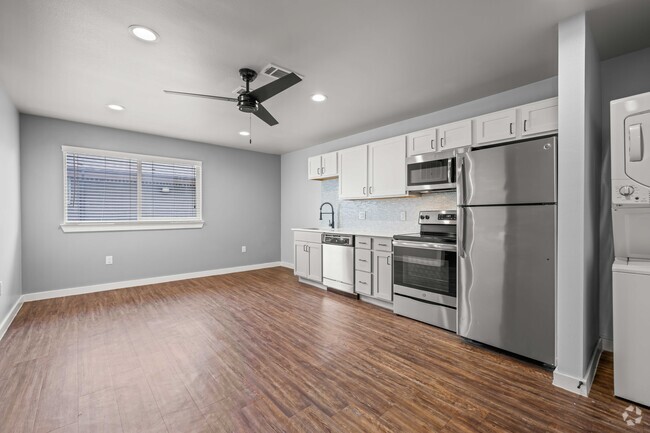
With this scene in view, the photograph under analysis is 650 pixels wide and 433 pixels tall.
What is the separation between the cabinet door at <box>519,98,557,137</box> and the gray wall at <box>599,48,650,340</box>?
473 millimetres

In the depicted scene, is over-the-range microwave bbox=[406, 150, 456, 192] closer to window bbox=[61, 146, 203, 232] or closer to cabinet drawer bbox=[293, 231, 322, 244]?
cabinet drawer bbox=[293, 231, 322, 244]

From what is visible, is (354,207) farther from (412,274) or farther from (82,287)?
(82,287)

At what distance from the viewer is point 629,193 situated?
78.4 inches

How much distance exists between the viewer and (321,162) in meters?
5.21

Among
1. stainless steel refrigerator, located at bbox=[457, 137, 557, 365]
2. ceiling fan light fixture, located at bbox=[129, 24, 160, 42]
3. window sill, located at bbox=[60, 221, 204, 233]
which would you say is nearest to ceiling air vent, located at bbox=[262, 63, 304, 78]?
ceiling fan light fixture, located at bbox=[129, 24, 160, 42]

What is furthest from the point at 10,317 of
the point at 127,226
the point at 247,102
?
the point at 247,102

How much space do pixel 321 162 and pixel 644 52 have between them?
388 centimetres

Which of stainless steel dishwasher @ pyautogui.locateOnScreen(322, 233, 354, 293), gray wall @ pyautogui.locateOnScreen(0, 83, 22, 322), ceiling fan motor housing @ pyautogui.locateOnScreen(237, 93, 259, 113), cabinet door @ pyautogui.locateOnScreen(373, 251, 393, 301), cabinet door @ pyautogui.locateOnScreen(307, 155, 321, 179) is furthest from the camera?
cabinet door @ pyautogui.locateOnScreen(307, 155, 321, 179)

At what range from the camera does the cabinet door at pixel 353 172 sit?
4414mm

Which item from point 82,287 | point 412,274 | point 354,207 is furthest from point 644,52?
point 82,287

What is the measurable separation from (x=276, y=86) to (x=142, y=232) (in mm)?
3832

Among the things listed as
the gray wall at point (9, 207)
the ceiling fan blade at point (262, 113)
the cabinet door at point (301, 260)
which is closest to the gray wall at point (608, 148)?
the ceiling fan blade at point (262, 113)

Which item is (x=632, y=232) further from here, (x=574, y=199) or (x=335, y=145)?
(x=335, y=145)

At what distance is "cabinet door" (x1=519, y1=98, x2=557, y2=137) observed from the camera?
8.80 ft
